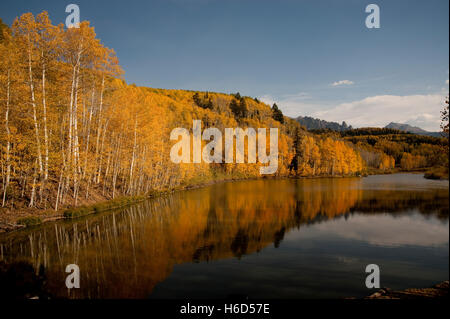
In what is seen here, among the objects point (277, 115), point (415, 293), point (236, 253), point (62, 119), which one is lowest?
point (236, 253)

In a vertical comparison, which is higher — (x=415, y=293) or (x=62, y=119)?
Answer: (x=62, y=119)

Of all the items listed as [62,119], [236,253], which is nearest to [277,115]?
[62,119]

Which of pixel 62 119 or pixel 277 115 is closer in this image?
pixel 62 119

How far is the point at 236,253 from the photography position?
12.1 metres

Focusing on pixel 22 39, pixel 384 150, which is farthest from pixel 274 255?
pixel 384 150

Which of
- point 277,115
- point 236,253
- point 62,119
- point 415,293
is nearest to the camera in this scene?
point 415,293

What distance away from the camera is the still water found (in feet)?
28.0

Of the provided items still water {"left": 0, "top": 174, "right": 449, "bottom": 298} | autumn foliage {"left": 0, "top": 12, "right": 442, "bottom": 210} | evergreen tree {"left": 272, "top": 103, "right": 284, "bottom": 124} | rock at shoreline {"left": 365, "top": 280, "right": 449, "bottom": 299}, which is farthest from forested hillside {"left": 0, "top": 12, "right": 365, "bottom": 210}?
evergreen tree {"left": 272, "top": 103, "right": 284, "bottom": 124}

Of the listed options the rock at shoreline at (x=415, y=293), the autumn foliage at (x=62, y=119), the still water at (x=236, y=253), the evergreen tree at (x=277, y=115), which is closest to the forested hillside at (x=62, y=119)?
the autumn foliage at (x=62, y=119)

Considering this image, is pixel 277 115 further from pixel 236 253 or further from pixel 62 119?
pixel 236 253

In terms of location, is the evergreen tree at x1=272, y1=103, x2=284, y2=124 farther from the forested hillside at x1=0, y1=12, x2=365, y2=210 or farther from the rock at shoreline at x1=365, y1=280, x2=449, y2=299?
the rock at shoreline at x1=365, y1=280, x2=449, y2=299

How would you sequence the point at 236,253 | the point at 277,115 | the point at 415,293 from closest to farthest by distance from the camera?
the point at 415,293
the point at 236,253
the point at 277,115

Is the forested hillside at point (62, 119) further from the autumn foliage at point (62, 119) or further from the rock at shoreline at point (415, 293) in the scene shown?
the rock at shoreline at point (415, 293)
